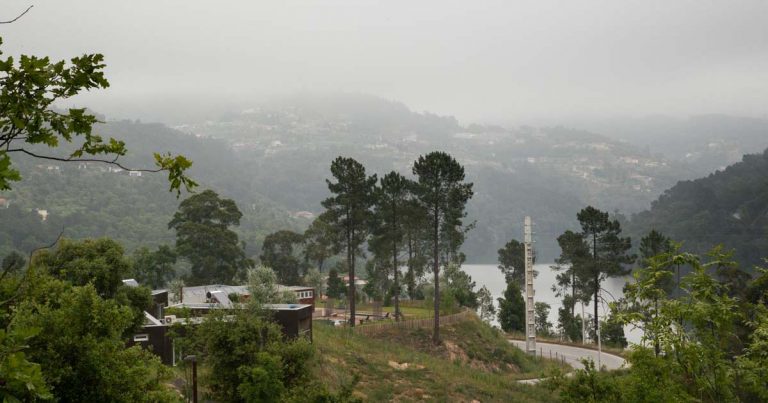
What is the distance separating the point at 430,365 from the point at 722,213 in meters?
108

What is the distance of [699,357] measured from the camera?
10641mm

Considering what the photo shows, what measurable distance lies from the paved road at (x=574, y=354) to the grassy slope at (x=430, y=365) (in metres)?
2.50

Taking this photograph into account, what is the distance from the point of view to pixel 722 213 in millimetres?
119812

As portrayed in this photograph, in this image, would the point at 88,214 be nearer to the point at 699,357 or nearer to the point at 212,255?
the point at 212,255

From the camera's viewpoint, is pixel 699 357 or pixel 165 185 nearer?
pixel 699 357

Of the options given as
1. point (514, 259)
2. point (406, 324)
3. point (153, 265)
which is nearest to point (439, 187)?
point (406, 324)

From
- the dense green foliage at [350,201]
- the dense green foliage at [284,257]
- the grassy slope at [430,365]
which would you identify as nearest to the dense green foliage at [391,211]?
the dense green foliage at [350,201]

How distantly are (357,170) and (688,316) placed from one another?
3506cm

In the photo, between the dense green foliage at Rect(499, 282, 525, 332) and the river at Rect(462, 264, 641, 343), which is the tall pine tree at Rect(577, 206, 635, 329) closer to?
the dense green foliage at Rect(499, 282, 525, 332)

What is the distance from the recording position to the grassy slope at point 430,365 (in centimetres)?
2820

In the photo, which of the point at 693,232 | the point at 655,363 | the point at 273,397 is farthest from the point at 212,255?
the point at 693,232

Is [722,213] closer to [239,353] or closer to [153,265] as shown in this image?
[153,265]

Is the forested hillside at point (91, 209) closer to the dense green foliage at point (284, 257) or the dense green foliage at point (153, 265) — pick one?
the dense green foliage at point (284, 257)

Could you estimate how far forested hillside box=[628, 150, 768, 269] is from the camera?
105594 millimetres
